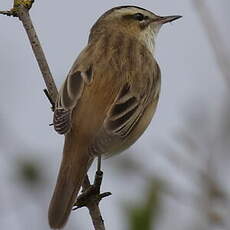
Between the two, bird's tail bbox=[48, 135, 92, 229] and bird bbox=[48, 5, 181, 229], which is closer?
bird's tail bbox=[48, 135, 92, 229]

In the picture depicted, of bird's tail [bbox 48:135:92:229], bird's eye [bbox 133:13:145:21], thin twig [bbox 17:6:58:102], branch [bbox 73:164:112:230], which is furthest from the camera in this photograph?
bird's eye [bbox 133:13:145:21]

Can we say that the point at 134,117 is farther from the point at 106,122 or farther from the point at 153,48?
the point at 153,48

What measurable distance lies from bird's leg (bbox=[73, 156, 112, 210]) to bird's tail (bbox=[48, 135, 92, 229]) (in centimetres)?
7

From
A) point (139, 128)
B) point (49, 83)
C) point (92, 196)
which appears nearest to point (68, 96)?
point (49, 83)

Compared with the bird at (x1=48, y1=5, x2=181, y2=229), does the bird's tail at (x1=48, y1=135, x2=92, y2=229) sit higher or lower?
lower

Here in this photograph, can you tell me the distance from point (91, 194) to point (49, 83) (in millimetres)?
825

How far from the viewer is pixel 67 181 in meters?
3.52

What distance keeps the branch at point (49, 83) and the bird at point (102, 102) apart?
97 mm

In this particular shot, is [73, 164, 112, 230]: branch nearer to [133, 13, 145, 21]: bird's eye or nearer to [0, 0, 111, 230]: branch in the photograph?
[0, 0, 111, 230]: branch

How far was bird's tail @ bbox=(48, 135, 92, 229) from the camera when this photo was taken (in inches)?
125

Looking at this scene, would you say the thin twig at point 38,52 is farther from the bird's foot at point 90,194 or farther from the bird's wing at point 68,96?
the bird's foot at point 90,194

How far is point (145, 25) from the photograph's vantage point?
5.80 metres

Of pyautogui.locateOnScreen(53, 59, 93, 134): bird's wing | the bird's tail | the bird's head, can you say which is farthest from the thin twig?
the bird's head

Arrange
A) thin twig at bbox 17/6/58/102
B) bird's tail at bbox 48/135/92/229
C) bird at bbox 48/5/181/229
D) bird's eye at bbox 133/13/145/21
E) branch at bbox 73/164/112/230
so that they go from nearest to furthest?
bird's tail at bbox 48/135/92/229
branch at bbox 73/164/112/230
bird at bbox 48/5/181/229
thin twig at bbox 17/6/58/102
bird's eye at bbox 133/13/145/21
